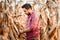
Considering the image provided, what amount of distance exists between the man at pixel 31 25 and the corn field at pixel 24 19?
48 millimetres

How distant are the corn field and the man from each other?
0.05 meters

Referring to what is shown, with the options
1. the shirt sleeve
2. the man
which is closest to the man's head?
the man

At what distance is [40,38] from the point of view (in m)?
2.80

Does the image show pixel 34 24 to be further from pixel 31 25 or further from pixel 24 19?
pixel 24 19

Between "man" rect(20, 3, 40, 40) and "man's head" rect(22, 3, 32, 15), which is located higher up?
"man's head" rect(22, 3, 32, 15)

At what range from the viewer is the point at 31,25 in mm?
2787

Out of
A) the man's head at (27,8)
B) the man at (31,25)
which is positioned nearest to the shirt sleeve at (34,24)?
the man at (31,25)

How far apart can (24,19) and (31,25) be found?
14cm

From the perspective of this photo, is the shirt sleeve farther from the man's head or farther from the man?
the man's head

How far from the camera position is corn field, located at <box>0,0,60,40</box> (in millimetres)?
2797

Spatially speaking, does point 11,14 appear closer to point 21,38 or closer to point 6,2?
point 6,2

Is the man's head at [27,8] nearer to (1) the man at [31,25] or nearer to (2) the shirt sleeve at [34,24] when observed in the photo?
(1) the man at [31,25]

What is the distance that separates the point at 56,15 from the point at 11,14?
65cm

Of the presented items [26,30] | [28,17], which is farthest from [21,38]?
[28,17]
